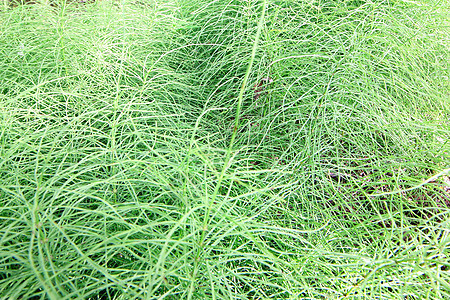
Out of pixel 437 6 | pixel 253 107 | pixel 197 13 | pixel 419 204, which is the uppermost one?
pixel 437 6

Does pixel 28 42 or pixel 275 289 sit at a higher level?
pixel 28 42

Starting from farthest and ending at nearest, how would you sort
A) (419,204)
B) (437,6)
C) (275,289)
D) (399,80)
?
(437,6)
(399,80)
(419,204)
(275,289)

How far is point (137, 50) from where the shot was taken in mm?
2115

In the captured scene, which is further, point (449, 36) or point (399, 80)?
point (449, 36)

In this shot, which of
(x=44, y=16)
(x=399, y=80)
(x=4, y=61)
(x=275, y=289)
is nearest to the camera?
(x=275, y=289)

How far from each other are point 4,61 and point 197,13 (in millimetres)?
1319

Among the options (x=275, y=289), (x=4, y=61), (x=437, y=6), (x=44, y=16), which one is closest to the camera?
(x=275, y=289)

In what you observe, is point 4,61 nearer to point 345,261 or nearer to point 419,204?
point 345,261

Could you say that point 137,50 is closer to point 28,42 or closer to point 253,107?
point 28,42

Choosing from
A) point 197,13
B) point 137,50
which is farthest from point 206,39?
point 137,50

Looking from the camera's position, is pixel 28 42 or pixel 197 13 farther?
pixel 197 13

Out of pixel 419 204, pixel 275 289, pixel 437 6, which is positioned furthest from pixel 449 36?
pixel 275 289

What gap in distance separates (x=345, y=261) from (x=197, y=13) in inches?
77.3

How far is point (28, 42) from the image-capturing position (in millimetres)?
2133
